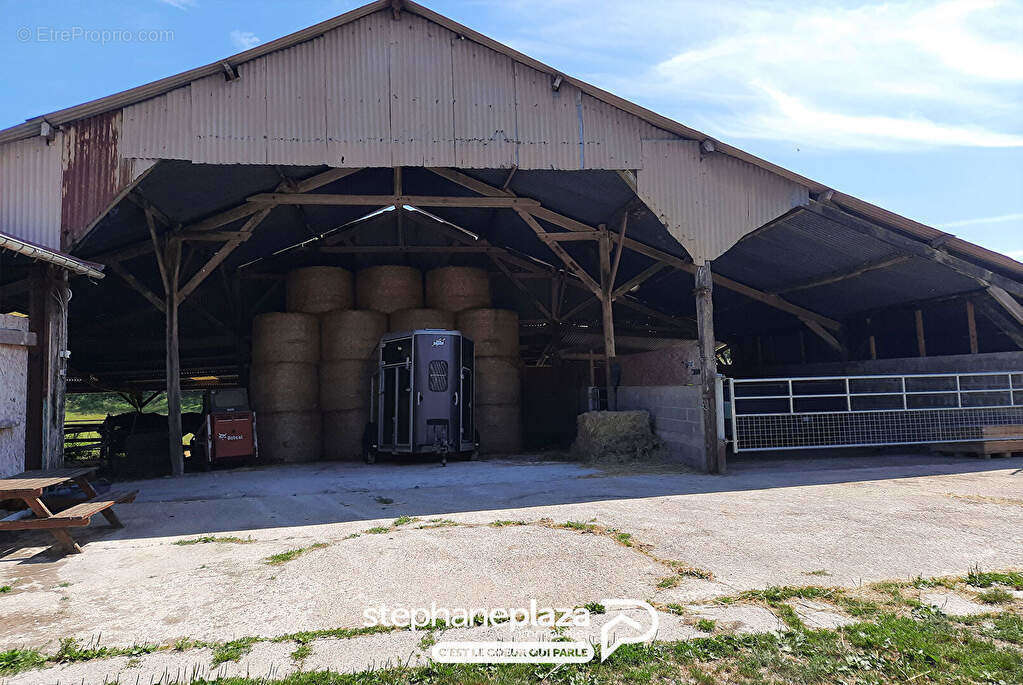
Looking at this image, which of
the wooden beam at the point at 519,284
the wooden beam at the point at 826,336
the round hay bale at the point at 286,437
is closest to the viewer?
the round hay bale at the point at 286,437

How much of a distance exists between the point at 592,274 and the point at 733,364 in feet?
26.1

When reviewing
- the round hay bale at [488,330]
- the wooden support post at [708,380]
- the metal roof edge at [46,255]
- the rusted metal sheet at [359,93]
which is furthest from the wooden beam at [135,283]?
the wooden support post at [708,380]

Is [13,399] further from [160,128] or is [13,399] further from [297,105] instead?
[297,105]

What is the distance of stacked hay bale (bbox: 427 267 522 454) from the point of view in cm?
1395

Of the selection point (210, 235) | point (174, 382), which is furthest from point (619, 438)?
point (210, 235)

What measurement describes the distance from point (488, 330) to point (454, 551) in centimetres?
960

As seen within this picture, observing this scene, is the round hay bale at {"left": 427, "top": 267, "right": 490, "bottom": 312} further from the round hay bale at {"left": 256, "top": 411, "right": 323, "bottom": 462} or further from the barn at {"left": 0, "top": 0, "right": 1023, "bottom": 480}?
the round hay bale at {"left": 256, "top": 411, "right": 323, "bottom": 462}

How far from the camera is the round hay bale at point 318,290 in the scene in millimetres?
14125

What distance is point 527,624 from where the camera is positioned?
125 inches

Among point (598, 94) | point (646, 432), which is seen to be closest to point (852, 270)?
point (646, 432)

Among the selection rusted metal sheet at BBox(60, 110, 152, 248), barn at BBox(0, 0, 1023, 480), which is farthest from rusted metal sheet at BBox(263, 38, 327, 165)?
rusted metal sheet at BBox(60, 110, 152, 248)

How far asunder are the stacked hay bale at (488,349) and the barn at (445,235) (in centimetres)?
7

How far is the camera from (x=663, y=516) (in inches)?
237

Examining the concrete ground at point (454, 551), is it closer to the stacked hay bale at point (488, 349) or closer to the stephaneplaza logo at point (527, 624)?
the stephaneplaza logo at point (527, 624)
